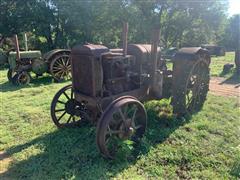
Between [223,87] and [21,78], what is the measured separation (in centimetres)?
650

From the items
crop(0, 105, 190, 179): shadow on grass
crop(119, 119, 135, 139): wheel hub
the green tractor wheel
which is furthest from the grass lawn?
the green tractor wheel

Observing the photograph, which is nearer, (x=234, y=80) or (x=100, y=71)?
(x=100, y=71)

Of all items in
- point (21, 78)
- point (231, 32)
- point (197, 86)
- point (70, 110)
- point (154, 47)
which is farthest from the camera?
point (231, 32)

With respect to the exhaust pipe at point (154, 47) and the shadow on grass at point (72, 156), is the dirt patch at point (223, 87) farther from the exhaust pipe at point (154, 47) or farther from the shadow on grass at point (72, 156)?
the exhaust pipe at point (154, 47)

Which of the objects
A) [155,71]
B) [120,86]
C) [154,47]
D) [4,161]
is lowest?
[4,161]

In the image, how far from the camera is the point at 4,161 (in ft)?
11.2

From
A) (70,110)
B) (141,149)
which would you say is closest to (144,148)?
(141,149)

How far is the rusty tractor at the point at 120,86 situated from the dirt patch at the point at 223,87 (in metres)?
2.21

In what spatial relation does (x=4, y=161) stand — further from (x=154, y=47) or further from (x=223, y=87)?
(x=223, y=87)

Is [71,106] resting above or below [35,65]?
below

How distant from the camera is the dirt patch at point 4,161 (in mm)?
3219

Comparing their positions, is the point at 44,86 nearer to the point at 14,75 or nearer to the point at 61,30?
the point at 14,75

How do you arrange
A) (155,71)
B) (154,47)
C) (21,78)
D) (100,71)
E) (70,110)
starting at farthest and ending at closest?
(21,78)
(70,110)
(155,71)
(154,47)
(100,71)

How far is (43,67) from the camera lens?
862 centimetres
